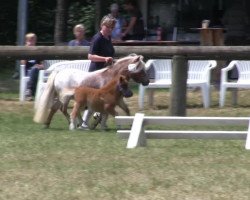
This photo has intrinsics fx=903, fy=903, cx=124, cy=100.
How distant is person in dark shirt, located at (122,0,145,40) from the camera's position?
22359 millimetres

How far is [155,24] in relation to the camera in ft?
82.7

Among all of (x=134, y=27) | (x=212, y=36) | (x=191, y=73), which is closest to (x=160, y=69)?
(x=191, y=73)

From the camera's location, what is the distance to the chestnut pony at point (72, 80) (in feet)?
46.1

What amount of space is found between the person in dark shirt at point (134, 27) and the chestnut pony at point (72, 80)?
323 inches

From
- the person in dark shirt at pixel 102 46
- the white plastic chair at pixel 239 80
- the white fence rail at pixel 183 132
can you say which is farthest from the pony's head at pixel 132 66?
the white plastic chair at pixel 239 80

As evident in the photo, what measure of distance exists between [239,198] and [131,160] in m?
2.01

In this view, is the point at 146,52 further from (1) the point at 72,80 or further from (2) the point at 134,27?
(2) the point at 134,27

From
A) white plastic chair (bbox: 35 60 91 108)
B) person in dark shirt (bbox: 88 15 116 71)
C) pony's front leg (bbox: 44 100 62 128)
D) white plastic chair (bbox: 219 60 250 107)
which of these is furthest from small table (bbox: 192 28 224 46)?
pony's front leg (bbox: 44 100 62 128)

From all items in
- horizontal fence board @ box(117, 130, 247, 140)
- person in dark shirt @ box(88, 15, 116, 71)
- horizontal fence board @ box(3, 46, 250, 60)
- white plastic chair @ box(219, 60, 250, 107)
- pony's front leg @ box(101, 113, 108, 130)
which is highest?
person in dark shirt @ box(88, 15, 116, 71)

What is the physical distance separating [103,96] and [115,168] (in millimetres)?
4370

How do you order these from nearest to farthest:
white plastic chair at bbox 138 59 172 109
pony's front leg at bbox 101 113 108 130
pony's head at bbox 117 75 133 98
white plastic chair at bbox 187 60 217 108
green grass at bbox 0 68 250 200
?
green grass at bbox 0 68 250 200 → pony's head at bbox 117 75 133 98 → pony's front leg at bbox 101 113 108 130 → white plastic chair at bbox 187 60 217 108 → white plastic chair at bbox 138 59 172 109

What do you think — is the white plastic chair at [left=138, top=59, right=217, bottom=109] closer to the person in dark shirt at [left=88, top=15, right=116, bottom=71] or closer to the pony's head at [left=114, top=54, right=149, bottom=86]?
the person in dark shirt at [left=88, top=15, right=116, bottom=71]

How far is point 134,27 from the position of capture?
74.1 ft

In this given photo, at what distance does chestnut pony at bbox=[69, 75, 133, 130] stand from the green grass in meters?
0.68
